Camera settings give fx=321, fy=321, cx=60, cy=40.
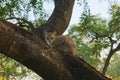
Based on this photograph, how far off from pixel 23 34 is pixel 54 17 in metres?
1.48

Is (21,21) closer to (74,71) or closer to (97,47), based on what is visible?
(74,71)

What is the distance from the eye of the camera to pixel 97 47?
10.7 m

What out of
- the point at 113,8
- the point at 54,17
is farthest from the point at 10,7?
the point at 113,8

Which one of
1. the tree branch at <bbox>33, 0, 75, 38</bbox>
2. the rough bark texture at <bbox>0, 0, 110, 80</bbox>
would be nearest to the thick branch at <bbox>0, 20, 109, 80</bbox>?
the rough bark texture at <bbox>0, 0, 110, 80</bbox>

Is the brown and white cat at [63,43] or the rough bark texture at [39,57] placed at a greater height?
the rough bark texture at [39,57]

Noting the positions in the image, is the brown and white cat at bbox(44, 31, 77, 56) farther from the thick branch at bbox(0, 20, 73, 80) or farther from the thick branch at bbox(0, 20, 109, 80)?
the thick branch at bbox(0, 20, 73, 80)

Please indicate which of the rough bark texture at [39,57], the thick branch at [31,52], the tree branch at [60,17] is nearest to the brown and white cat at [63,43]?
the tree branch at [60,17]

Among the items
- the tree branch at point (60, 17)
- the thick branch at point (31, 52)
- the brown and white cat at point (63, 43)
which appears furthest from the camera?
the brown and white cat at point (63, 43)

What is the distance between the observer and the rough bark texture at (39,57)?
172 inches

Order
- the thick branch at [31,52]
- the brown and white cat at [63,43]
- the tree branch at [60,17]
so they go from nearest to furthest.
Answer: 1. the thick branch at [31,52]
2. the tree branch at [60,17]
3. the brown and white cat at [63,43]

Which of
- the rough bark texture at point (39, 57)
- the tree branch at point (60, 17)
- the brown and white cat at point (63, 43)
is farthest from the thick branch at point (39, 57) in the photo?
the brown and white cat at point (63, 43)

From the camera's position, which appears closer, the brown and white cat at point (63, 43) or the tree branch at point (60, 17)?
the tree branch at point (60, 17)

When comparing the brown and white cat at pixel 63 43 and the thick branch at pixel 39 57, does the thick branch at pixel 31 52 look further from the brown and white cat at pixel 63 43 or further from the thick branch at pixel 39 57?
the brown and white cat at pixel 63 43

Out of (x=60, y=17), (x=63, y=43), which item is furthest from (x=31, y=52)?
(x=63, y=43)
